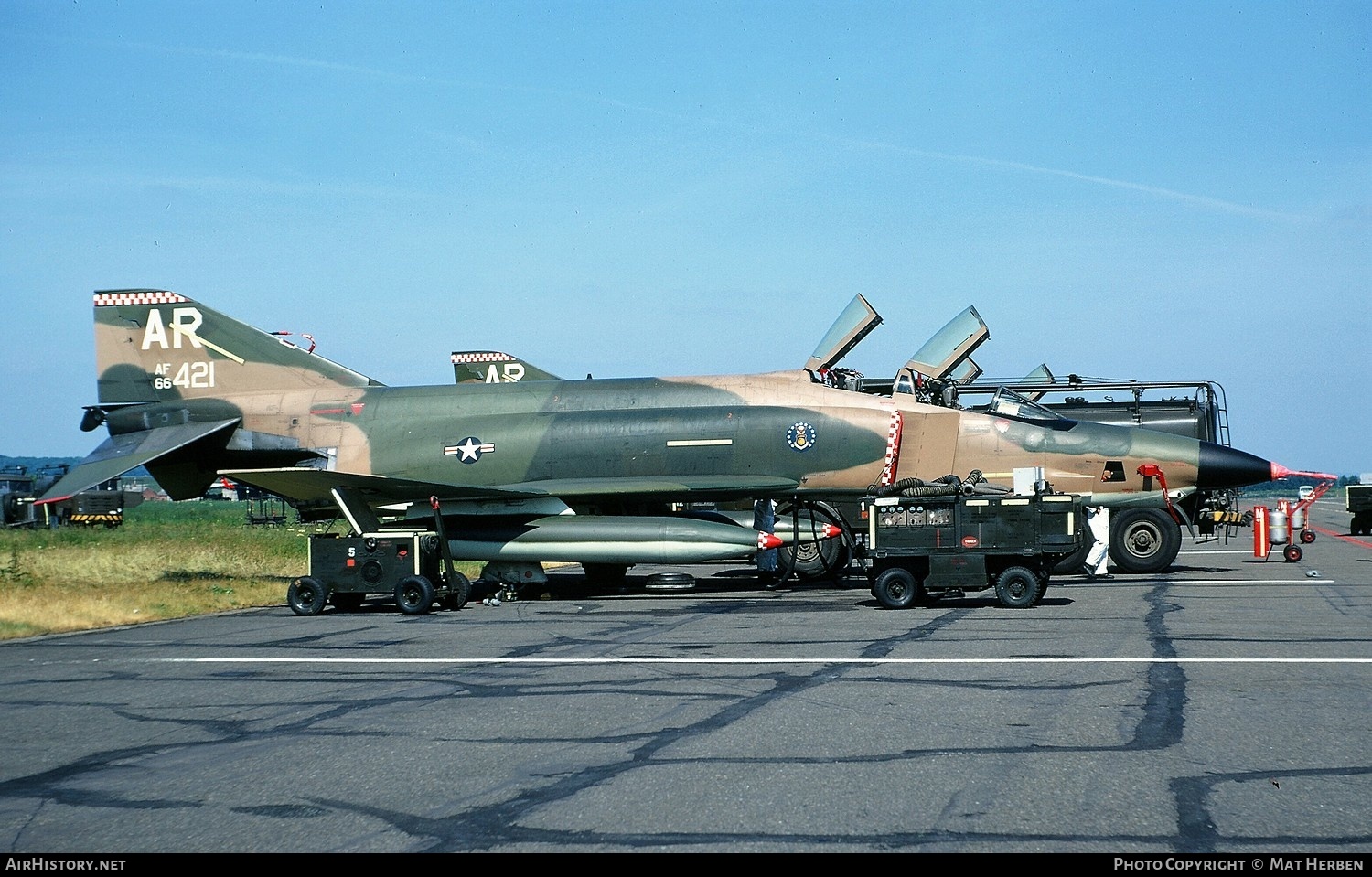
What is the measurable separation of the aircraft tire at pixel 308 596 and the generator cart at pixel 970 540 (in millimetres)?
6918

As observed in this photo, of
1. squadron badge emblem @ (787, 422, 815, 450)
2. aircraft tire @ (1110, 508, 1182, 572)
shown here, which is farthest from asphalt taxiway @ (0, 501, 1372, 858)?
aircraft tire @ (1110, 508, 1182, 572)

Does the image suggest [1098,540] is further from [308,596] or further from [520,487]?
[308,596]

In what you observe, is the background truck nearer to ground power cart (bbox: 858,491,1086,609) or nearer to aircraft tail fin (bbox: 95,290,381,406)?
ground power cart (bbox: 858,491,1086,609)

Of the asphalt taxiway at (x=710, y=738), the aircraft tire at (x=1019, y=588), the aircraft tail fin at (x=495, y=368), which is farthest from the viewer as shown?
the aircraft tail fin at (x=495, y=368)

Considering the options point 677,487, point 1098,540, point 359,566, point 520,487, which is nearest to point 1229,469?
point 1098,540

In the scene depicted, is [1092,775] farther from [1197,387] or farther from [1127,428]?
[1197,387]

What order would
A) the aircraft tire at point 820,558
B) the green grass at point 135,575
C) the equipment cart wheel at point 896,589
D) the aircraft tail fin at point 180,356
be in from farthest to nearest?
1. the aircraft tail fin at point 180,356
2. the aircraft tire at point 820,558
3. the green grass at point 135,575
4. the equipment cart wheel at point 896,589

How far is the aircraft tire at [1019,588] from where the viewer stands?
14.1 meters

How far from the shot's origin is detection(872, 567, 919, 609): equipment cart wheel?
571 inches

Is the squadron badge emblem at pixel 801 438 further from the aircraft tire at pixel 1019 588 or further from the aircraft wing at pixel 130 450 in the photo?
the aircraft wing at pixel 130 450

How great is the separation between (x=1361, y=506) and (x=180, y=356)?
32243mm

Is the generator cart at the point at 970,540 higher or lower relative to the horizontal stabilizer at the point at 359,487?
lower

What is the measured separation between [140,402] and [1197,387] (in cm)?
2077

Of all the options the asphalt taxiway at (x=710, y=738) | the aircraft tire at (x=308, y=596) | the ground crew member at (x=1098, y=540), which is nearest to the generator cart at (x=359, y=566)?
the aircraft tire at (x=308, y=596)
